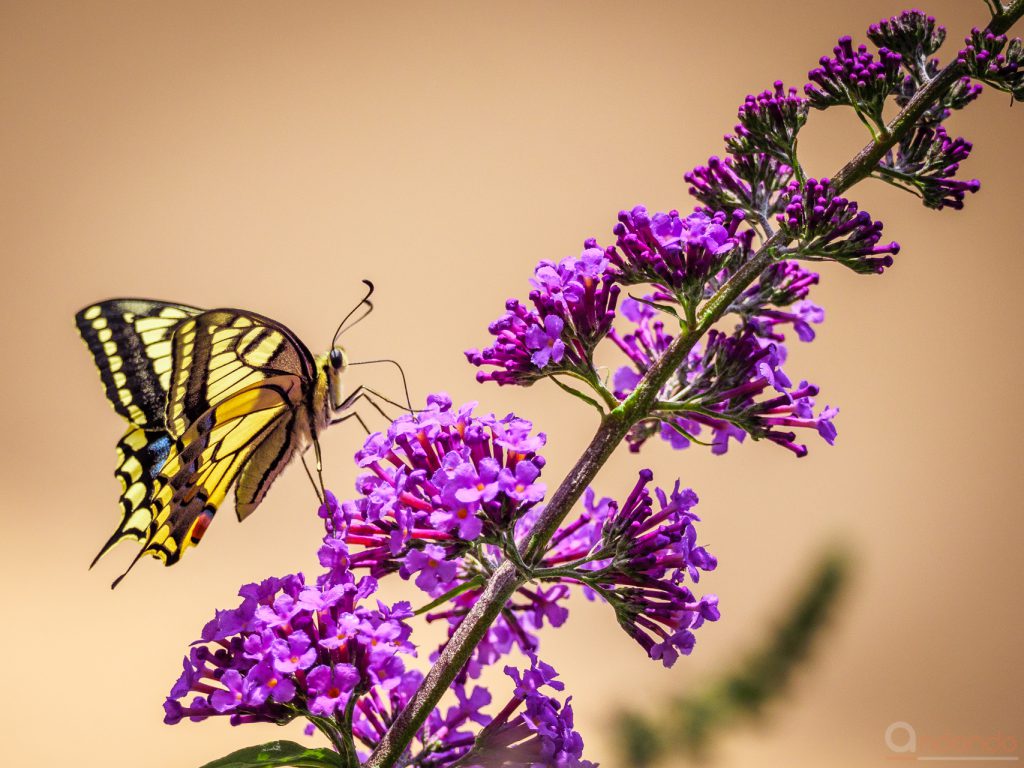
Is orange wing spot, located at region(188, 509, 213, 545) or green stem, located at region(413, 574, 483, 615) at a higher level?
green stem, located at region(413, 574, 483, 615)

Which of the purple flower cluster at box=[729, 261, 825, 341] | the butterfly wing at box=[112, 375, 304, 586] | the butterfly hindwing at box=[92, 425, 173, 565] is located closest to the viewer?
the purple flower cluster at box=[729, 261, 825, 341]

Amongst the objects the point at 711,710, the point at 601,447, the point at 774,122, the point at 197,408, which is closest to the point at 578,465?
the point at 601,447

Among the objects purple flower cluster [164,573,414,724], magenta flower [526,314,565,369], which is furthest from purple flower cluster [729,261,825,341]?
purple flower cluster [164,573,414,724]

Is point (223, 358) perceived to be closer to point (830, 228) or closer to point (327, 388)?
point (327, 388)

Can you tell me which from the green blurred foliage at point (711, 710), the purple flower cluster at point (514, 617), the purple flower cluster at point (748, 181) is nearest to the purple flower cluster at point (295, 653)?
the purple flower cluster at point (514, 617)

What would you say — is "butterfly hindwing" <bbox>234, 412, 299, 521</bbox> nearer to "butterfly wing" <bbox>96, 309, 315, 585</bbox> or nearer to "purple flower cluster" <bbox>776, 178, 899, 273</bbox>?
"butterfly wing" <bbox>96, 309, 315, 585</bbox>

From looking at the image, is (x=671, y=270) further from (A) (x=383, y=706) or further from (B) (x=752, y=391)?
(A) (x=383, y=706)

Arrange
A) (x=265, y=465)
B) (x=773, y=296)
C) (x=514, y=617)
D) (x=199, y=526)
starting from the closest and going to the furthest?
(x=773, y=296)
(x=514, y=617)
(x=199, y=526)
(x=265, y=465)
